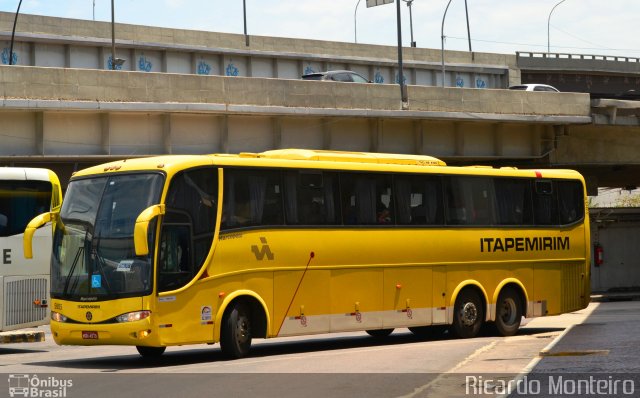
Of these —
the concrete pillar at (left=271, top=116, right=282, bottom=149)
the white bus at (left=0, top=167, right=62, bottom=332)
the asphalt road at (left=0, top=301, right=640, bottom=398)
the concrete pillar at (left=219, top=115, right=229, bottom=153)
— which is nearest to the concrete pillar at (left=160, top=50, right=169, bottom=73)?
the concrete pillar at (left=271, top=116, right=282, bottom=149)

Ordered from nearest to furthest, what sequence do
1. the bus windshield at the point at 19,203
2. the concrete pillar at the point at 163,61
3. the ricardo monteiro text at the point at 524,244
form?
the bus windshield at the point at 19,203, the ricardo monteiro text at the point at 524,244, the concrete pillar at the point at 163,61

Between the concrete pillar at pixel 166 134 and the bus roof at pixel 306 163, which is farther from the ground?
the concrete pillar at pixel 166 134

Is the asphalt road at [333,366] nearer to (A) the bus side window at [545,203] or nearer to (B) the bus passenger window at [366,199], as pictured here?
(B) the bus passenger window at [366,199]

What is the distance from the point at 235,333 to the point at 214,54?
162ft

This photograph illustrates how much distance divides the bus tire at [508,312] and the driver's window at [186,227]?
7.57 metres

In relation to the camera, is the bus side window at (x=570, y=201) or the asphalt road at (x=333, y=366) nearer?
the asphalt road at (x=333, y=366)

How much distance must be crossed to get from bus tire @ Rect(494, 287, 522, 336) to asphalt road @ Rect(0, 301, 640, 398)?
30 cm

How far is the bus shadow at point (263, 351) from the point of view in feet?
60.1

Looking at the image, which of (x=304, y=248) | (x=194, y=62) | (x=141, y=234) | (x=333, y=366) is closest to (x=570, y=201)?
(x=304, y=248)

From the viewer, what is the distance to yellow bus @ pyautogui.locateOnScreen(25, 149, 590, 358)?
18047mm

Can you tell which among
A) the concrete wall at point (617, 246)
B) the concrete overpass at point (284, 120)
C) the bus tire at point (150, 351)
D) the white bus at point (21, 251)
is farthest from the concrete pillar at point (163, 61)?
the bus tire at point (150, 351)

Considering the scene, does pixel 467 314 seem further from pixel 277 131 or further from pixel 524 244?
pixel 277 131

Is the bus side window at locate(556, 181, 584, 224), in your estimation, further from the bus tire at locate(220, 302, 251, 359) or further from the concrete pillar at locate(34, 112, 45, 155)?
the concrete pillar at locate(34, 112, 45, 155)

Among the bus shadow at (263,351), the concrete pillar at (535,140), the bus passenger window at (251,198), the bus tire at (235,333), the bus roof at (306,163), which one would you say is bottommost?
the bus shadow at (263,351)
